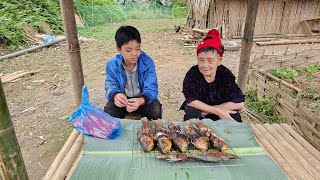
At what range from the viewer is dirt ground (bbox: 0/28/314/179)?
4344 millimetres

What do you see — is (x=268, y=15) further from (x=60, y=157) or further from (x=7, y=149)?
(x=7, y=149)

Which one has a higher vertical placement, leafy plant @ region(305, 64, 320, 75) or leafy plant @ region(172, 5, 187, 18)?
leafy plant @ region(172, 5, 187, 18)

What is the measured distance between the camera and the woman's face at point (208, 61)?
286 centimetres

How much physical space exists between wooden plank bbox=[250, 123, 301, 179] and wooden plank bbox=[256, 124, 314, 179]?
0.03m

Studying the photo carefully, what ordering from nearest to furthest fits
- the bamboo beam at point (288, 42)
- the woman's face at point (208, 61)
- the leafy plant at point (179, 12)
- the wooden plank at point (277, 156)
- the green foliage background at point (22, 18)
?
1. the wooden plank at point (277, 156)
2. the woman's face at point (208, 61)
3. the green foliage background at point (22, 18)
4. the bamboo beam at point (288, 42)
5. the leafy plant at point (179, 12)

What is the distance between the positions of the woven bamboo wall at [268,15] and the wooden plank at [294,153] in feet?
35.4

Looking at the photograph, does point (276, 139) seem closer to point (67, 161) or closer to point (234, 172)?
point (234, 172)

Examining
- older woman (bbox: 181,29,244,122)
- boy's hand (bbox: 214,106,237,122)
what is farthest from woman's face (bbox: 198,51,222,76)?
boy's hand (bbox: 214,106,237,122)

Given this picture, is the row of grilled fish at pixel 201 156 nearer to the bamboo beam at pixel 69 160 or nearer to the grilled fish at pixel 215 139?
the grilled fish at pixel 215 139

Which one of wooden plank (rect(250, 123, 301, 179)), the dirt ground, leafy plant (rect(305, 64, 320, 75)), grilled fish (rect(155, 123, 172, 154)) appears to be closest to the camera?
wooden plank (rect(250, 123, 301, 179))

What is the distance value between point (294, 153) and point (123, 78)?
2.01 m

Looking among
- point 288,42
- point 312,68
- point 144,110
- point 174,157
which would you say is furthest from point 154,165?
point 288,42

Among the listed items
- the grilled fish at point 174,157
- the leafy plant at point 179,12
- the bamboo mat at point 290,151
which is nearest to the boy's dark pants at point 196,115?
the bamboo mat at point 290,151

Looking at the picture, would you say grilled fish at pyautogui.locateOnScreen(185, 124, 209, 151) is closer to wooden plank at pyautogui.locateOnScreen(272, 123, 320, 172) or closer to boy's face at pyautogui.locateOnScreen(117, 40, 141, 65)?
wooden plank at pyautogui.locateOnScreen(272, 123, 320, 172)
